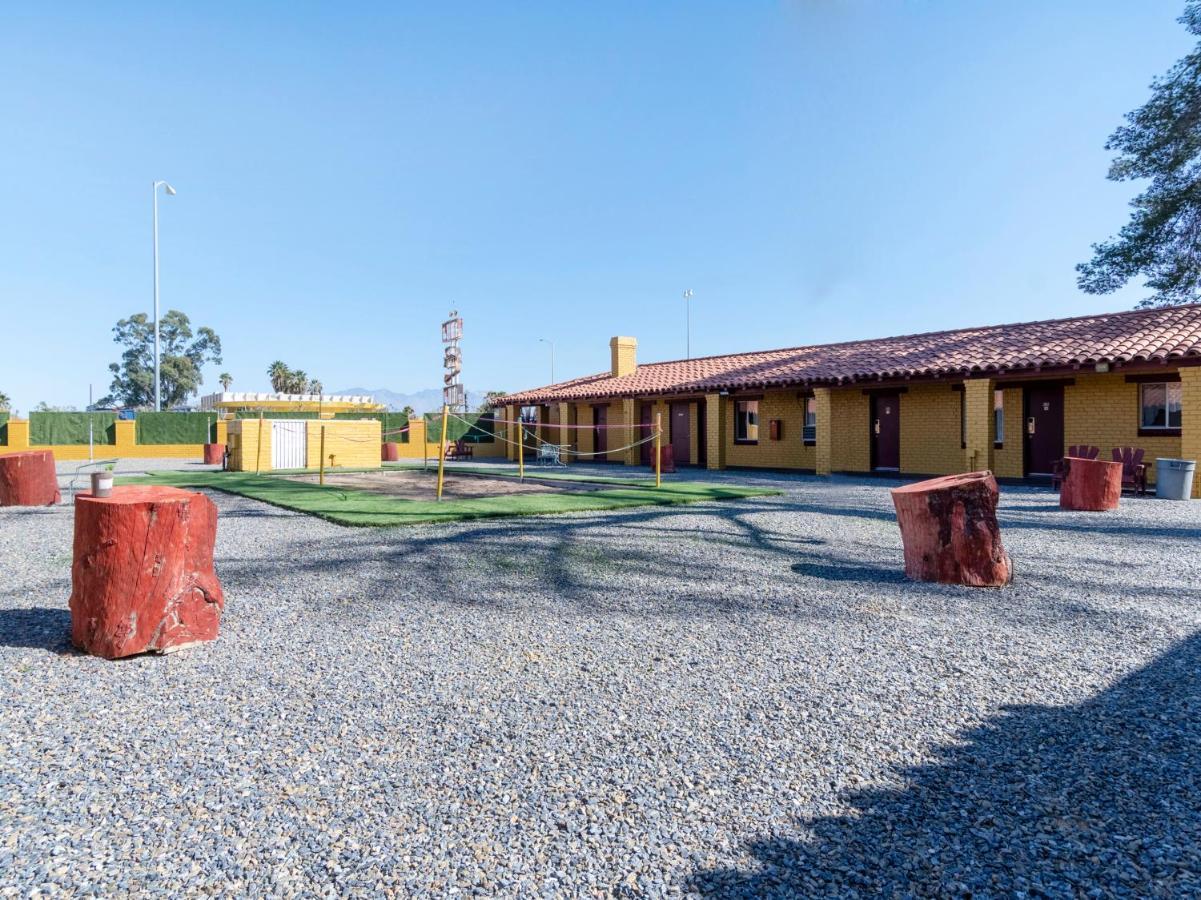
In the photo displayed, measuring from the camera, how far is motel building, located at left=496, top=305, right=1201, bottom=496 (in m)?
16.2

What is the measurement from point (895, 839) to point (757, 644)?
236 cm

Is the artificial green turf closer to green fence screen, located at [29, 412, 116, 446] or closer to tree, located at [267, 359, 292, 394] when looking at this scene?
green fence screen, located at [29, 412, 116, 446]

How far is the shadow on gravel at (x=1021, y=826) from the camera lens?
2420 millimetres

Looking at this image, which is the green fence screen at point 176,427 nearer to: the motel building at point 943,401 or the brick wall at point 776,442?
the motel building at point 943,401

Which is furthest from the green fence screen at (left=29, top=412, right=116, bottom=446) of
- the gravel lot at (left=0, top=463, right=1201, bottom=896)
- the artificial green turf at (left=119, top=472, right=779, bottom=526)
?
the gravel lot at (left=0, top=463, right=1201, bottom=896)

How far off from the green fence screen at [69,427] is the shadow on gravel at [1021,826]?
128 feet

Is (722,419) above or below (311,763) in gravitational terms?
above

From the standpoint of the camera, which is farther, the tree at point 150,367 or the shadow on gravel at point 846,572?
the tree at point 150,367

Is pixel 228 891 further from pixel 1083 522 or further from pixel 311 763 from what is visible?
pixel 1083 522

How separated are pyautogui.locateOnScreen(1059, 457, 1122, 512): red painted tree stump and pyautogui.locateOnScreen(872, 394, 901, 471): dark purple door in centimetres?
793

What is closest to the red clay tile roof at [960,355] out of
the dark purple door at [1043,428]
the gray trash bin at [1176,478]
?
the dark purple door at [1043,428]

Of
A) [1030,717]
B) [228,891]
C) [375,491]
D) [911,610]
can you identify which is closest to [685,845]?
[228,891]

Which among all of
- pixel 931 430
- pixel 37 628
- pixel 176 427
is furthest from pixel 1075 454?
pixel 176 427

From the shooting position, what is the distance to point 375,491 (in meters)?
15.8
